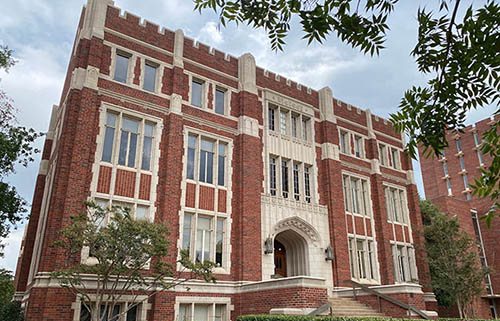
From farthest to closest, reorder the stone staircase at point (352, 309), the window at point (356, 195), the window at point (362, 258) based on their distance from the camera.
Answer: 1. the window at point (356, 195)
2. the window at point (362, 258)
3. the stone staircase at point (352, 309)

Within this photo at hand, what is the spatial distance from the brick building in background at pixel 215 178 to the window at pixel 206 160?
64mm

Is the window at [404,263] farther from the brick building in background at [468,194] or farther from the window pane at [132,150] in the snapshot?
the window pane at [132,150]

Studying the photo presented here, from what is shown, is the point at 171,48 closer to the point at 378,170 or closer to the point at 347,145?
the point at 347,145

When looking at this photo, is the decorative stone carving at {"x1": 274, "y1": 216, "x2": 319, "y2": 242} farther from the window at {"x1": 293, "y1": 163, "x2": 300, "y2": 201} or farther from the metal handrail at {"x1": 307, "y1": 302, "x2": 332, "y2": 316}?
the metal handrail at {"x1": 307, "y1": 302, "x2": 332, "y2": 316}

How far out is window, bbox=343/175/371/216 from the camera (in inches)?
874

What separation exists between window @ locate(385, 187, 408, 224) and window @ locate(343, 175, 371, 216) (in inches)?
79.2

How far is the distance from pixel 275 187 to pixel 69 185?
9.48 metres

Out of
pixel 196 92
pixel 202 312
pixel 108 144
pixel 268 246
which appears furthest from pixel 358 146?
pixel 108 144

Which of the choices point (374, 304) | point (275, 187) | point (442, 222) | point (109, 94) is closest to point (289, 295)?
point (374, 304)

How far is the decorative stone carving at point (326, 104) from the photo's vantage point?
22562 mm

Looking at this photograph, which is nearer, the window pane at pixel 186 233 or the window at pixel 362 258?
the window pane at pixel 186 233

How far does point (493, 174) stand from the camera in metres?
3.76

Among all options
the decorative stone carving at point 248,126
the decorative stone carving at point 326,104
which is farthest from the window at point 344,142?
the decorative stone carving at point 248,126

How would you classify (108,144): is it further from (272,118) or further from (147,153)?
(272,118)
